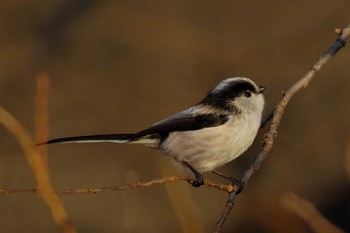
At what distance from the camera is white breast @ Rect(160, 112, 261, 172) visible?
567cm

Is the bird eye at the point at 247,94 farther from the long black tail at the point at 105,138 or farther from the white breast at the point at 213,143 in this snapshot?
the long black tail at the point at 105,138

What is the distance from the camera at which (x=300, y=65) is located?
1353 cm

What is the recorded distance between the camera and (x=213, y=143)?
18.7 feet

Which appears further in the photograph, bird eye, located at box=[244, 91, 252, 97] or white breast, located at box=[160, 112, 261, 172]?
bird eye, located at box=[244, 91, 252, 97]

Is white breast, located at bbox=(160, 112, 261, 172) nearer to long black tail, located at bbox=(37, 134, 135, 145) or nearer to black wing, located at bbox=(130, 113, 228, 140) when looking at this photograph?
black wing, located at bbox=(130, 113, 228, 140)

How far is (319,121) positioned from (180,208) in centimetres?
832

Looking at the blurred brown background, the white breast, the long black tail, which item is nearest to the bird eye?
the white breast

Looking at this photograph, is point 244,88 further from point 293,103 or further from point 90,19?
point 90,19

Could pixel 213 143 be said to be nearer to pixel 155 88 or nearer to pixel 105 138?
pixel 105 138

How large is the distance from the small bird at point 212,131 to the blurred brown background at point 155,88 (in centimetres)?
523

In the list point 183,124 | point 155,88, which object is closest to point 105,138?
point 183,124

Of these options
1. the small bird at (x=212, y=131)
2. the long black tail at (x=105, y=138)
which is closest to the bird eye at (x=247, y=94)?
the small bird at (x=212, y=131)

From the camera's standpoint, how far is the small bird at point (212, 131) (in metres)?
5.68

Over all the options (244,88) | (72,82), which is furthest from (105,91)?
→ (244,88)
